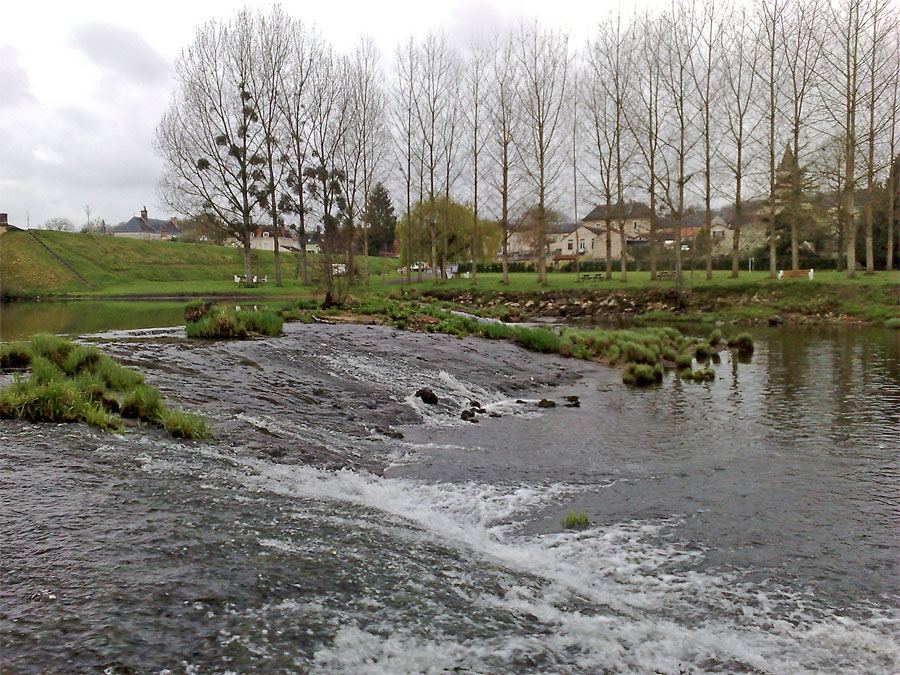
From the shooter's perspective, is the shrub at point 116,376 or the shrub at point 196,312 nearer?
the shrub at point 116,376

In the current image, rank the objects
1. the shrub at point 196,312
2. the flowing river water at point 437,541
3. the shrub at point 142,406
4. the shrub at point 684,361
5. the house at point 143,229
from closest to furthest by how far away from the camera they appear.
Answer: the flowing river water at point 437,541 → the shrub at point 142,406 → the shrub at point 196,312 → the shrub at point 684,361 → the house at point 143,229

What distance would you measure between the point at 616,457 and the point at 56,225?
10907 cm

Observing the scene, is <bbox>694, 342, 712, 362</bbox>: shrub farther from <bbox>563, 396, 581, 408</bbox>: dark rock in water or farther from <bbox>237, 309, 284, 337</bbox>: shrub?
<bbox>237, 309, 284, 337</bbox>: shrub

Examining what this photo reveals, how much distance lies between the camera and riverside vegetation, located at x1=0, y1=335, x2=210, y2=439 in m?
7.95

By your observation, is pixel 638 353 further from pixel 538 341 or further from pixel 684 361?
pixel 538 341

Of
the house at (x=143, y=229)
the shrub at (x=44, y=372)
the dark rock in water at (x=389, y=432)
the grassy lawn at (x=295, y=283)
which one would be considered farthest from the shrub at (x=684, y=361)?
the house at (x=143, y=229)

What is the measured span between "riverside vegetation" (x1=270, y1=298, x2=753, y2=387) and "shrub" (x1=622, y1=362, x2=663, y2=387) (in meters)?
1.43

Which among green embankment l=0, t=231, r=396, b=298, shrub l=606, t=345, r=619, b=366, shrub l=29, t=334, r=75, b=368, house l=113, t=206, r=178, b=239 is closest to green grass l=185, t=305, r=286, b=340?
shrub l=29, t=334, r=75, b=368

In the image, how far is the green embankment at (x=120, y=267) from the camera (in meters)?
46.4

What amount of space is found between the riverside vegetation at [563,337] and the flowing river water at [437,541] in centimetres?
774

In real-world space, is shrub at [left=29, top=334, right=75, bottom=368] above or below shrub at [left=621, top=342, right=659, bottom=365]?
above

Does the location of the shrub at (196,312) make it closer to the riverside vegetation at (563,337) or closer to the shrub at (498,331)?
the riverside vegetation at (563,337)

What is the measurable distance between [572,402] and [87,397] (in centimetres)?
903

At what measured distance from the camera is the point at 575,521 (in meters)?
6.95
